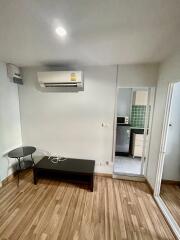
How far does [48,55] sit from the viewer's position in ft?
6.45

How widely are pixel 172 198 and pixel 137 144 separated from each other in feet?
4.86

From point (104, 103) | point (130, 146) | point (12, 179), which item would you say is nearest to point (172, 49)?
point (104, 103)

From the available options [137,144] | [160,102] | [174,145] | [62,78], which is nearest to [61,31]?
[62,78]

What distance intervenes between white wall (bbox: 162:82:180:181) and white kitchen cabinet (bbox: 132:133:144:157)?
1.00m

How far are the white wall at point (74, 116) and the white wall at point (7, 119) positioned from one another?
144 millimetres

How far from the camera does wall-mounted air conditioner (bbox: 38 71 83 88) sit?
7.41 ft

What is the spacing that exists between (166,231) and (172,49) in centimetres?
239

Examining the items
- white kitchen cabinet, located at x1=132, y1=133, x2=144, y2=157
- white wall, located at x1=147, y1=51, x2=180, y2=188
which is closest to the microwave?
white kitchen cabinet, located at x1=132, y1=133, x2=144, y2=157

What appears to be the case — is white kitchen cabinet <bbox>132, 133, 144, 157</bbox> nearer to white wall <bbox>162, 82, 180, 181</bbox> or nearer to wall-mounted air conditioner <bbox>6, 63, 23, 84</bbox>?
white wall <bbox>162, 82, 180, 181</bbox>

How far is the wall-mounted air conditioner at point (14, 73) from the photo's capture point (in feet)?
7.80

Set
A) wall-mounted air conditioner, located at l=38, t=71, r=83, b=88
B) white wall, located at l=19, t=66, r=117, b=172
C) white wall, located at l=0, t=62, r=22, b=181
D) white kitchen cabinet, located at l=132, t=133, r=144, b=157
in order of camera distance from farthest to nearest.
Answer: white kitchen cabinet, located at l=132, t=133, r=144, b=157 → white wall, located at l=19, t=66, r=117, b=172 → white wall, located at l=0, t=62, r=22, b=181 → wall-mounted air conditioner, located at l=38, t=71, r=83, b=88

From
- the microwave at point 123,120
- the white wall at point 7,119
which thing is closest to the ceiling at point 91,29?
the white wall at point 7,119

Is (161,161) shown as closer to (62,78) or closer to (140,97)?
(140,97)

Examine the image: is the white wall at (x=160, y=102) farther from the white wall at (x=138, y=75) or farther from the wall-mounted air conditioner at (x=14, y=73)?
the wall-mounted air conditioner at (x=14, y=73)
